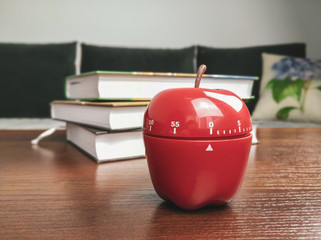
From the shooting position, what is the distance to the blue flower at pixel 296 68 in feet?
5.46

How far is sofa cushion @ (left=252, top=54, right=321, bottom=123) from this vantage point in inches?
62.2

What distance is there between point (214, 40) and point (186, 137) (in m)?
2.32

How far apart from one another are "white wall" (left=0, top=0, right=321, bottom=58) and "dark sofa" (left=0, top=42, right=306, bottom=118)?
1.35ft

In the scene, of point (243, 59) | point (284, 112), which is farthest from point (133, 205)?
point (243, 59)

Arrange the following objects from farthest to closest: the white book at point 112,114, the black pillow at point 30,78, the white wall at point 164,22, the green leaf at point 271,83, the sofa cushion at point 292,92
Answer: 1. the white wall at point 164,22
2. the black pillow at point 30,78
3. the green leaf at point 271,83
4. the sofa cushion at point 292,92
5. the white book at point 112,114

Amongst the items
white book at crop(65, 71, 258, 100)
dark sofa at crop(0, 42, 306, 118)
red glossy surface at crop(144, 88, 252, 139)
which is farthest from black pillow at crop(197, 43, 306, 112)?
red glossy surface at crop(144, 88, 252, 139)

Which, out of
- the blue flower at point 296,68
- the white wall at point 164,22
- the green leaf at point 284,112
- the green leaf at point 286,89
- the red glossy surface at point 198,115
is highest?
the white wall at point 164,22

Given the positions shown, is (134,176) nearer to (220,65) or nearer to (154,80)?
(154,80)

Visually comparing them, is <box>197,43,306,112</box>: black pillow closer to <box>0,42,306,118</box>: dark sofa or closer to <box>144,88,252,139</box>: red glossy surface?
<box>0,42,306,118</box>: dark sofa

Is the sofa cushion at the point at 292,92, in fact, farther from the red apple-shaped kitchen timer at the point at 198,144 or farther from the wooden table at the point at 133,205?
the red apple-shaped kitchen timer at the point at 198,144

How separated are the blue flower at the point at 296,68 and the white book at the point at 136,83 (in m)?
1.20

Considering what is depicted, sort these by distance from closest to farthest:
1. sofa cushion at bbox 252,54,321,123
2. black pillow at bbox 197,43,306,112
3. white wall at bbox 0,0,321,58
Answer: sofa cushion at bbox 252,54,321,123
black pillow at bbox 197,43,306,112
white wall at bbox 0,0,321,58

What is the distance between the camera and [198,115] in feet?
0.89

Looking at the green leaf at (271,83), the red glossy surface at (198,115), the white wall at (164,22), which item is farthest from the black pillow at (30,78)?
the red glossy surface at (198,115)
